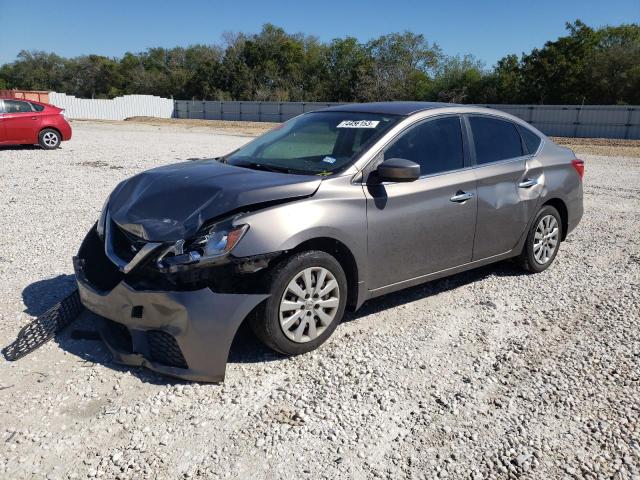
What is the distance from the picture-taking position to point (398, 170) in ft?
13.3

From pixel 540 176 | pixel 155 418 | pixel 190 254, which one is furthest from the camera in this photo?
pixel 540 176

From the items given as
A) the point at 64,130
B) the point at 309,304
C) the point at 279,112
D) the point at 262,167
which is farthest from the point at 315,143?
the point at 279,112

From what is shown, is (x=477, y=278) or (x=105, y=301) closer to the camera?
(x=105, y=301)

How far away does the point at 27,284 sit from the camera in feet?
16.7

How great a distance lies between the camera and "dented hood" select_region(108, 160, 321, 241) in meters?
3.58

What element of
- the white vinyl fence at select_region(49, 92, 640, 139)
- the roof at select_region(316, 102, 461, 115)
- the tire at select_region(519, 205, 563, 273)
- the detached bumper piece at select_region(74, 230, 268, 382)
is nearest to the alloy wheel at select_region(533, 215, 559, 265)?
the tire at select_region(519, 205, 563, 273)

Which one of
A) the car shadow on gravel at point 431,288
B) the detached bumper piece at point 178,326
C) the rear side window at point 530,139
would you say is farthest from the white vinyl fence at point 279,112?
the detached bumper piece at point 178,326

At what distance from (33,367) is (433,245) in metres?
3.03

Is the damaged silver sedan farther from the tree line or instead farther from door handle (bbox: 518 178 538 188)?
the tree line

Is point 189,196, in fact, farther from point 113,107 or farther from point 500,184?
point 113,107

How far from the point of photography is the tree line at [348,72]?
47.4 m

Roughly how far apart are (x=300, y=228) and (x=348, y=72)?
6926 cm

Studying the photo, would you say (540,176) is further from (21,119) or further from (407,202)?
(21,119)

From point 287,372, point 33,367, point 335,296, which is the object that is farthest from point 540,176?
point 33,367
